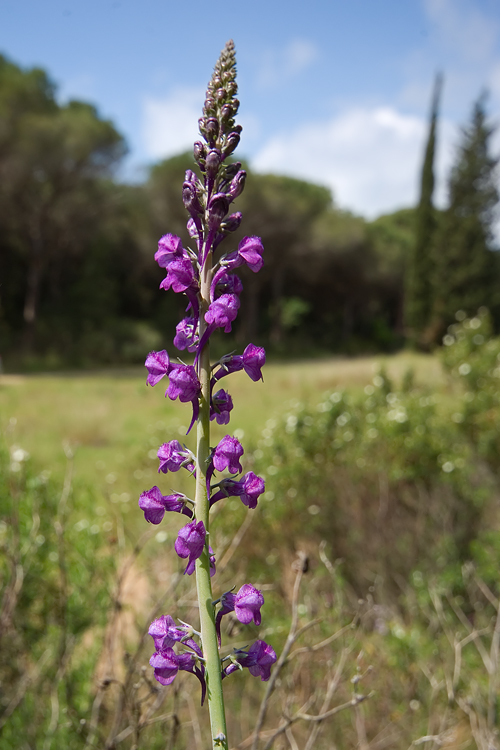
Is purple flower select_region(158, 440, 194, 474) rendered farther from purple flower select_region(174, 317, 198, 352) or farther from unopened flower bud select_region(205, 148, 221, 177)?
unopened flower bud select_region(205, 148, 221, 177)

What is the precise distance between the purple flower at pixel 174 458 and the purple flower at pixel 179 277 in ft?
0.96

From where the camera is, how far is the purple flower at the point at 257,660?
1055 mm

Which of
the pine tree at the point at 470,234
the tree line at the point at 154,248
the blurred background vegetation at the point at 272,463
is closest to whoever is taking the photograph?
the blurred background vegetation at the point at 272,463

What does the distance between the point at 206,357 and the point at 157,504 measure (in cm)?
29

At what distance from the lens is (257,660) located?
1057mm

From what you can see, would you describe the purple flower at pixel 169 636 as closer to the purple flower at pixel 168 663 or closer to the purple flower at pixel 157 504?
the purple flower at pixel 168 663

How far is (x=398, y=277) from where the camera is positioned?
1599 inches

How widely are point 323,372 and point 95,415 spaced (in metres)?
9.43

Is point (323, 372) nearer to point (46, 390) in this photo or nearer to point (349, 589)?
point (46, 390)

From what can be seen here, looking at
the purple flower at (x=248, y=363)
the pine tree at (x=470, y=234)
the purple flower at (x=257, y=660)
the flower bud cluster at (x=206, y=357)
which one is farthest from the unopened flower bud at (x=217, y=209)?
the pine tree at (x=470, y=234)

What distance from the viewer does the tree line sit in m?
23.2

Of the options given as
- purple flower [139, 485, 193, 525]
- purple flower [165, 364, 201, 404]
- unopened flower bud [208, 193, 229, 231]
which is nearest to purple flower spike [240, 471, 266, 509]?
purple flower [139, 485, 193, 525]

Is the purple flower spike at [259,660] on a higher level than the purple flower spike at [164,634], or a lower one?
lower

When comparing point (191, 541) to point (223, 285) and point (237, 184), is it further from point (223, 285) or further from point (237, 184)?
point (237, 184)
